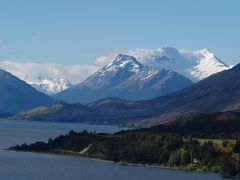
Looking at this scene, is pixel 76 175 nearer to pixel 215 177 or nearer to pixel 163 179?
pixel 163 179

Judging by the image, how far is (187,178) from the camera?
625 feet

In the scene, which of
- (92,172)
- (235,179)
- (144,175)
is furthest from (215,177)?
(92,172)

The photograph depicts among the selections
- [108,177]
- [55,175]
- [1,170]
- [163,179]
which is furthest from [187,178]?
[1,170]

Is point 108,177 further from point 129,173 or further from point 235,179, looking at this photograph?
point 235,179

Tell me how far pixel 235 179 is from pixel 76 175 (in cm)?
4206

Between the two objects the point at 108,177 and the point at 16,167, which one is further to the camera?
the point at 16,167

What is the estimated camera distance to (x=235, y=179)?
19838 centimetres

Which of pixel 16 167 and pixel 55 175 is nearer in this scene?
pixel 55 175

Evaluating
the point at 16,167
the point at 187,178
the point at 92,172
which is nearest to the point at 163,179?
the point at 187,178

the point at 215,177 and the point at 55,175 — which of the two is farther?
the point at 215,177

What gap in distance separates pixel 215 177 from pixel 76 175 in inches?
1461

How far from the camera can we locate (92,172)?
19575 cm

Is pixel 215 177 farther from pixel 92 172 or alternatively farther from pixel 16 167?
pixel 16 167

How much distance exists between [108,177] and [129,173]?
1413 centimetres
